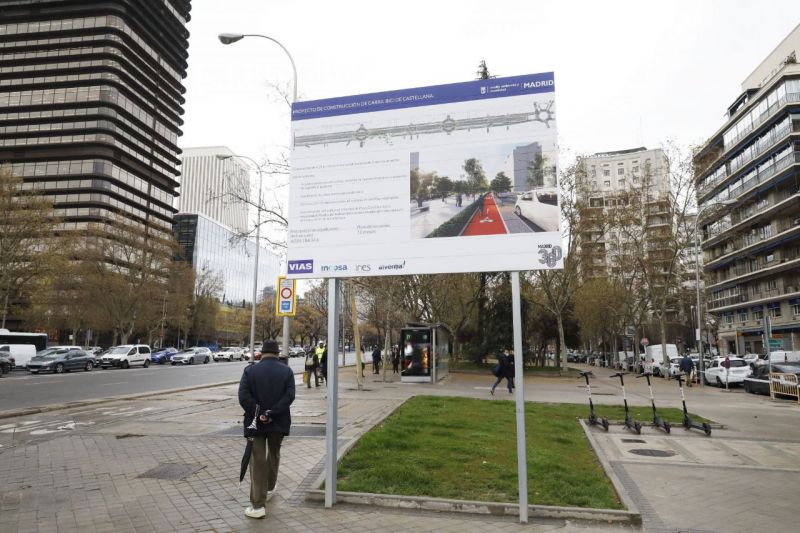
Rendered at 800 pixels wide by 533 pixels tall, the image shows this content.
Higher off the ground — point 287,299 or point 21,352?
point 287,299

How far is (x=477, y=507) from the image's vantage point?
5445 millimetres

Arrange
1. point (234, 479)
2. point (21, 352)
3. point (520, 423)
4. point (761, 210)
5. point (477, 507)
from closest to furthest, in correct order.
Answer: point (520, 423) → point (477, 507) → point (234, 479) → point (21, 352) → point (761, 210)

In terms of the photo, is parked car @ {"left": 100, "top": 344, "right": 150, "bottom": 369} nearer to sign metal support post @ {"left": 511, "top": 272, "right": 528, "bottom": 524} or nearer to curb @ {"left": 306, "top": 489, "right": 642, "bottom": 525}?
curb @ {"left": 306, "top": 489, "right": 642, "bottom": 525}

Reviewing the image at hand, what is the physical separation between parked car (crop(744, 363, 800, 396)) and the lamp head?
24.2m

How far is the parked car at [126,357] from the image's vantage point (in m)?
39.7

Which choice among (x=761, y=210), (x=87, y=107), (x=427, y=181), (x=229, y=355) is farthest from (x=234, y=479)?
(x=87, y=107)

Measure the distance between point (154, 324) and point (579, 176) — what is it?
5201 cm

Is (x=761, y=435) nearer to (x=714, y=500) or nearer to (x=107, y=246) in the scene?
(x=714, y=500)

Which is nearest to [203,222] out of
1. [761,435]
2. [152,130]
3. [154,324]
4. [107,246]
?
[152,130]

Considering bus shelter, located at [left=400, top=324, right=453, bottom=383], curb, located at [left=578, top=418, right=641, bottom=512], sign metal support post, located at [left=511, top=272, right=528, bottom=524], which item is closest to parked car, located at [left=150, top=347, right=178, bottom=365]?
bus shelter, located at [left=400, top=324, right=453, bottom=383]

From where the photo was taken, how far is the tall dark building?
85.7m

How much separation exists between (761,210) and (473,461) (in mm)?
58953

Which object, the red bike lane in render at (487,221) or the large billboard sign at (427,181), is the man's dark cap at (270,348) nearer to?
the large billboard sign at (427,181)

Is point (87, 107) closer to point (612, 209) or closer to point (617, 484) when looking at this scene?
point (612, 209)
